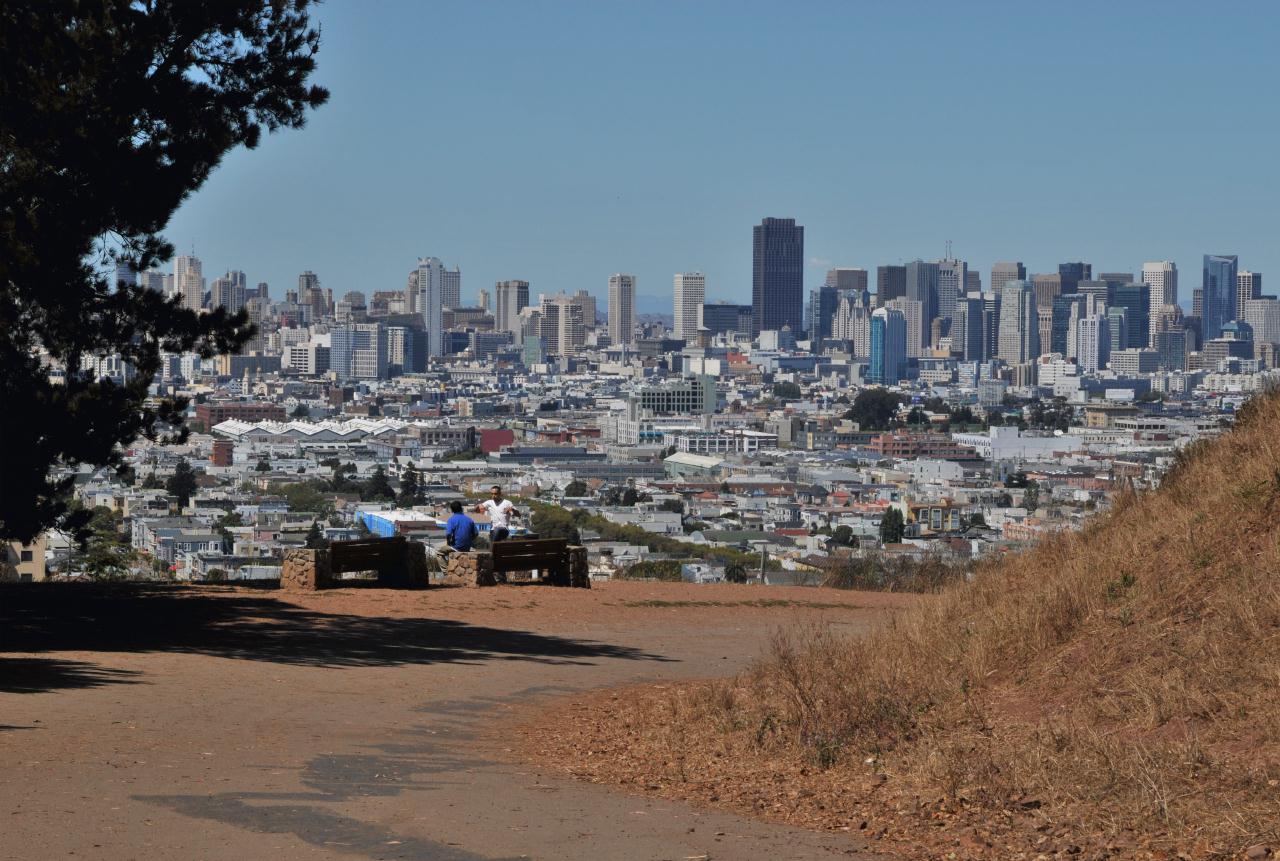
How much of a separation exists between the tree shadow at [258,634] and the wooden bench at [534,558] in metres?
1.67

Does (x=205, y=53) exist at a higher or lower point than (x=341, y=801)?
higher

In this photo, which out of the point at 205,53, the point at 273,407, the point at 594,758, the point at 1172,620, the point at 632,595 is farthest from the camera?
the point at 273,407

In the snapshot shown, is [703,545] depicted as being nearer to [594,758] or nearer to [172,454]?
[594,758]

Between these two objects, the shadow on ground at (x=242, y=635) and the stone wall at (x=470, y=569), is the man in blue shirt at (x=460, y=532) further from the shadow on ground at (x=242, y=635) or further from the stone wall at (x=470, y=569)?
the shadow on ground at (x=242, y=635)

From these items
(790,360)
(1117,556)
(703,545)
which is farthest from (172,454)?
(790,360)

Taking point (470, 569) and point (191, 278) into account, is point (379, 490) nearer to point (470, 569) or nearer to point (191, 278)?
point (470, 569)

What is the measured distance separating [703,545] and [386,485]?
18967 mm

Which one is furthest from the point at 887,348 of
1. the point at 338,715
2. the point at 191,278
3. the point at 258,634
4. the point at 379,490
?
the point at 338,715

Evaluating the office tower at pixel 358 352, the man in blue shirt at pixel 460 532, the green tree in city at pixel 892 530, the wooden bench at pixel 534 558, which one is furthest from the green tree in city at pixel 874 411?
the wooden bench at pixel 534 558

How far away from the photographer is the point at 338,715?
745 cm

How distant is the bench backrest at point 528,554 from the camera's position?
1266 cm

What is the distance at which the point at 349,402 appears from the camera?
135875 mm

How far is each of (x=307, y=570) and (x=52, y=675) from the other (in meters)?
4.18

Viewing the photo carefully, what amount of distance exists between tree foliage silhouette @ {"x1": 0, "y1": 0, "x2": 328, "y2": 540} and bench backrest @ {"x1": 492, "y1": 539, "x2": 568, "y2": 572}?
7.91ft
